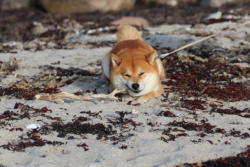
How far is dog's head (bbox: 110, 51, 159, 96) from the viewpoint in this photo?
7.47 meters

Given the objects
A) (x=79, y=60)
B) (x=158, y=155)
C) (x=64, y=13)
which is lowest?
(x=158, y=155)

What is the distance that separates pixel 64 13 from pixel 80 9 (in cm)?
73

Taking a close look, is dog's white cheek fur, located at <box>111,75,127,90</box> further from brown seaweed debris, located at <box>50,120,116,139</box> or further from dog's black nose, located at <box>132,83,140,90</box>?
brown seaweed debris, located at <box>50,120,116,139</box>

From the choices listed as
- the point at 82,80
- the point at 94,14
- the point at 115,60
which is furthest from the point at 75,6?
the point at 115,60

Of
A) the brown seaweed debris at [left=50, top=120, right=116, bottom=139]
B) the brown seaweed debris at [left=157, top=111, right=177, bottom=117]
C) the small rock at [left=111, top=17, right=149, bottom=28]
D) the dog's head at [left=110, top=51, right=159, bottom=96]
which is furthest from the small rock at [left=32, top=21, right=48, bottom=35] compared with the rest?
the brown seaweed debris at [left=50, top=120, right=116, bottom=139]

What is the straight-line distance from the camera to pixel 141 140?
5.90 meters

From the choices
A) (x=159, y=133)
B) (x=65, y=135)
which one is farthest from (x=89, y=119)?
(x=159, y=133)

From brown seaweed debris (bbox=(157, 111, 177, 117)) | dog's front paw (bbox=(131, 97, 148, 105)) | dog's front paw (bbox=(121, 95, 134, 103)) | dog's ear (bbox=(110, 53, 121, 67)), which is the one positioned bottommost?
brown seaweed debris (bbox=(157, 111, 177, 117))

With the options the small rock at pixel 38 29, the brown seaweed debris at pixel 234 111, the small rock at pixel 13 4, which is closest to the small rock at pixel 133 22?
the small rock at pixel 38 29

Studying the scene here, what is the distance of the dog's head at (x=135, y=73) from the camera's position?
747 centimetres

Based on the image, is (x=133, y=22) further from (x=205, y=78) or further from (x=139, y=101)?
(x=139, y=101)

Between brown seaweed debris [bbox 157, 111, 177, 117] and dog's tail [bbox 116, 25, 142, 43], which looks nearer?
brown seaweed debris [bbox 157, 111, 177, 117]

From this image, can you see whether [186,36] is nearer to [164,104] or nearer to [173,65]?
[173,65]

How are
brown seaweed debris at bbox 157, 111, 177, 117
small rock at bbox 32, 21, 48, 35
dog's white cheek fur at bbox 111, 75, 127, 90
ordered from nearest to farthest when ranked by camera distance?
brown seaweed debris at bbox 157, 111, 177, 117
dog's white cheek fur at bbox 111, 75, 127, 90
small rock at bbox 32, 21, 48, 35
